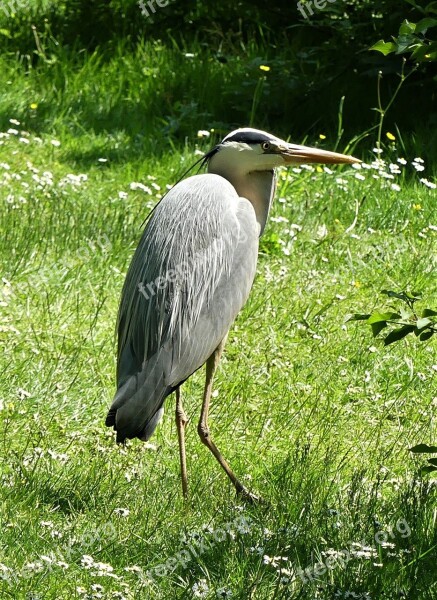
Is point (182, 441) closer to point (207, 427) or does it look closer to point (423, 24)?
point (207, 427)

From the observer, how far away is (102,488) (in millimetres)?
4191

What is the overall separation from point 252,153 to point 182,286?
766mm

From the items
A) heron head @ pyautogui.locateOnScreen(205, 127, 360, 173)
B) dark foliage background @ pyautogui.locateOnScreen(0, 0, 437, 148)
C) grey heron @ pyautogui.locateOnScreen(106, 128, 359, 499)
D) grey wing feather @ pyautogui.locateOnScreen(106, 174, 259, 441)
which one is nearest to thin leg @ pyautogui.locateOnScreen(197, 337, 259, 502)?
grey heron @ pyautogui.locateOnScreen(106, 128, 359, 499)

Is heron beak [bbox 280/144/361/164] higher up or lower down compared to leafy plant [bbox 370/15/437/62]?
lower down

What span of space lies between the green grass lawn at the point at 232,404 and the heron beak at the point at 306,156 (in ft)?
3.52

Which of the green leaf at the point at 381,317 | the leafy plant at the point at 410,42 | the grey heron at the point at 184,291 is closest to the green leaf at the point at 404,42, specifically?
the leafy plant at the point at 410,42

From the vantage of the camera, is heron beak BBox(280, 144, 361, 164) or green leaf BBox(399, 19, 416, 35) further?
heron beak BBox(280, 144, 361, 164)

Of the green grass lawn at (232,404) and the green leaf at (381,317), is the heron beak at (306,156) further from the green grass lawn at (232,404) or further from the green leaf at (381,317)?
the green leaf at (381,317)

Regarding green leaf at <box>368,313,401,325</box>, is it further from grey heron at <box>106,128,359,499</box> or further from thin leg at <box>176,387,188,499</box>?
thin leg at <box>176,387,188,499</box>

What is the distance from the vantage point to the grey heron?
4176mm

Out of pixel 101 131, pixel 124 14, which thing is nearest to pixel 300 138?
pixel 101 131

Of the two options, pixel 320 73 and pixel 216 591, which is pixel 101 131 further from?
→ pixel 216 591

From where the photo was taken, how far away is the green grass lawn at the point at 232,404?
12.0ft

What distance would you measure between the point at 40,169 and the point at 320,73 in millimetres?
2202
